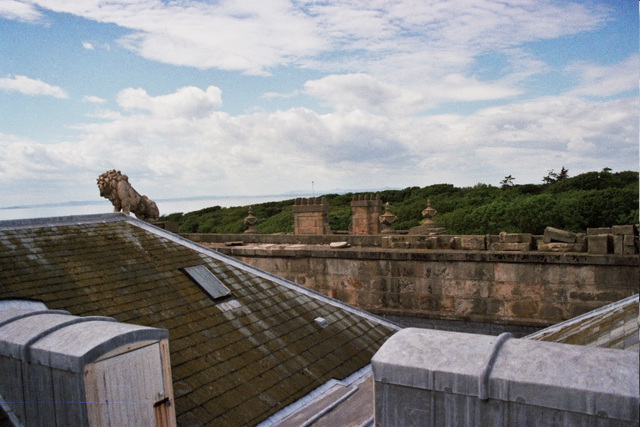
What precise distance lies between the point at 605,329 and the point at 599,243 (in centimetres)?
697

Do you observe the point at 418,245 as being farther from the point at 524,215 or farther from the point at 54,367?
the point at 524,215

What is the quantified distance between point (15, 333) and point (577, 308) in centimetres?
1208

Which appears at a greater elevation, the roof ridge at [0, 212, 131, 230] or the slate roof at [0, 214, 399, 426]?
the roof ridge at [0, 212, 131, 230]

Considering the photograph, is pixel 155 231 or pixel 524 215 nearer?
pixel 155 231

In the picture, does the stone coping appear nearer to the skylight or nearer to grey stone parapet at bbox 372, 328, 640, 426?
the skylight

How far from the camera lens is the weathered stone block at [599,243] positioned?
11.6 meters

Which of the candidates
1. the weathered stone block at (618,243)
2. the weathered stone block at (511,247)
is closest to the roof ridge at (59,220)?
the weathered stone block at (511,247)

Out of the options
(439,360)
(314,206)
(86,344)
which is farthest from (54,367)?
(314,206)

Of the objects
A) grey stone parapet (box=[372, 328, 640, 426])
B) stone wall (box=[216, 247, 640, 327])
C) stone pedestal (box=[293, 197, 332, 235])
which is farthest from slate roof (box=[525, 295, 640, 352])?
stone pedestal (box=[293, 197, 332, 235])

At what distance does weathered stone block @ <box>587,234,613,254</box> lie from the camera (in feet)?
38.2

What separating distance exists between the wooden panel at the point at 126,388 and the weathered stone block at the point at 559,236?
11461 mm

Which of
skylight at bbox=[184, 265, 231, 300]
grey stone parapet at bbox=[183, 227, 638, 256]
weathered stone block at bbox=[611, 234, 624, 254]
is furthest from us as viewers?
grey stone parapet at bbox=[183, 227, 638, 256]

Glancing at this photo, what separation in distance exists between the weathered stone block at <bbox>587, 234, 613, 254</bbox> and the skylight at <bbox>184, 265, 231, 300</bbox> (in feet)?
29.6

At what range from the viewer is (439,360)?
93.6 inches
